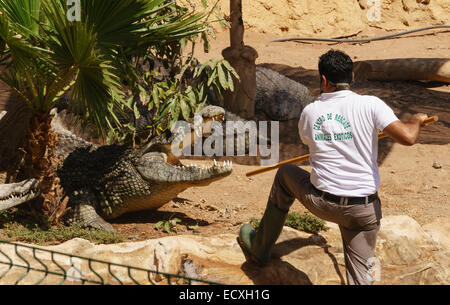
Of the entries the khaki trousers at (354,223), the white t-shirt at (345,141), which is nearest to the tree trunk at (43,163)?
the khaki trousers at (354,223)

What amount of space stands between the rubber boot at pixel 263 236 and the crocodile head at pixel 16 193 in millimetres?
2186

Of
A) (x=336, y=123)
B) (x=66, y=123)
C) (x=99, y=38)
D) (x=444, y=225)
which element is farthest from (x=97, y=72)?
(x=66, y=123)

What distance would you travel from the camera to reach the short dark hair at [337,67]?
319cm

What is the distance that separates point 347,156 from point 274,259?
53.8 inches

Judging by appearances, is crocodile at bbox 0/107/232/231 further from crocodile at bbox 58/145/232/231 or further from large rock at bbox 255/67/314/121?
large rock at bbox 255/67/314/121

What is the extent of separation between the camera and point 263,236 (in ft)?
12.8

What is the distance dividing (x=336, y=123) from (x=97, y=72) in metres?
2.38

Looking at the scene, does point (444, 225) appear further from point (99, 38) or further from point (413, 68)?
point (413, 68)

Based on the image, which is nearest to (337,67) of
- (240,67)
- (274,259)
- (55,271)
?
(274,259)

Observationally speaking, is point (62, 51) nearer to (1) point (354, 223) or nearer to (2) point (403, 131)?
(1) point (354, 223)

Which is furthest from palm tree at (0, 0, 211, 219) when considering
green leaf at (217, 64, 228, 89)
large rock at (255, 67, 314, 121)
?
large rock at (255, 67, 314, 121)

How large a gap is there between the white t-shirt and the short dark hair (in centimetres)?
9

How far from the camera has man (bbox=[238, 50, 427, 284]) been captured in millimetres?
3094

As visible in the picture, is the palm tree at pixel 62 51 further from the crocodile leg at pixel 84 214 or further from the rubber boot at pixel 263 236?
the rubber boot at pixel 263 236
